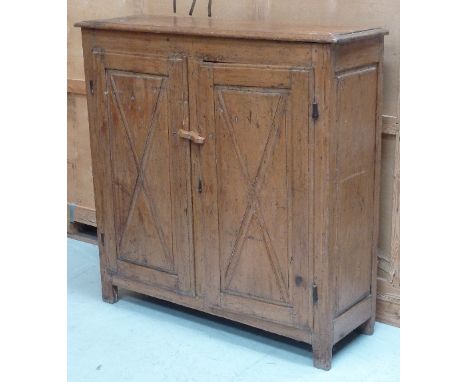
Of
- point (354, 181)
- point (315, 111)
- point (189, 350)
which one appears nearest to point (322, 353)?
point (189, 350)

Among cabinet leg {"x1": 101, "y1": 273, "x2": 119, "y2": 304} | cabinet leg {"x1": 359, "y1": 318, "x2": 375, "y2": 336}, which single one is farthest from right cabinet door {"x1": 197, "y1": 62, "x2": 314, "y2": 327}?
cabinet leg {"x1": 101, "y1": 273, "x2": 119, "y2": 304}

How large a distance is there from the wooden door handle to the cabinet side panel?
0.63 metres

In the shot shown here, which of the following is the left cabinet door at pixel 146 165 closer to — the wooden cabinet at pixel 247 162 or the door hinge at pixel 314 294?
the wooden cabinet at pixel 247 162

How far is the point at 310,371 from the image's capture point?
3.06 m

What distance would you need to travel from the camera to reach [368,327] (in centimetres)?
337

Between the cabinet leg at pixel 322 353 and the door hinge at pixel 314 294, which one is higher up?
the door hinge at pixel 314 294

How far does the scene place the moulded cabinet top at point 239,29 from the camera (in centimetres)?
276

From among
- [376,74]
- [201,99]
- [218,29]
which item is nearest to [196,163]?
[201,99]

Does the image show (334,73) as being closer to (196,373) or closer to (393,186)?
(393,186)

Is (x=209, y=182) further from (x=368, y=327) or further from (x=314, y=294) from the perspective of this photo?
(x=368, y=327)

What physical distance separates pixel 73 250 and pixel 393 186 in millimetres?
2177

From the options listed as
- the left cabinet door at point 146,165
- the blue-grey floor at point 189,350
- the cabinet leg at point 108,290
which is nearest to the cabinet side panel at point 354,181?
the blue-grey floor at point 189,350

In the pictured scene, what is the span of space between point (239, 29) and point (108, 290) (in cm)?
160

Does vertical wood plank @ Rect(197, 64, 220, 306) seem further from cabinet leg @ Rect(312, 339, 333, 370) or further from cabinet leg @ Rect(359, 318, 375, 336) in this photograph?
cabinet leg @ Rect(359, 318, 375, 336)
